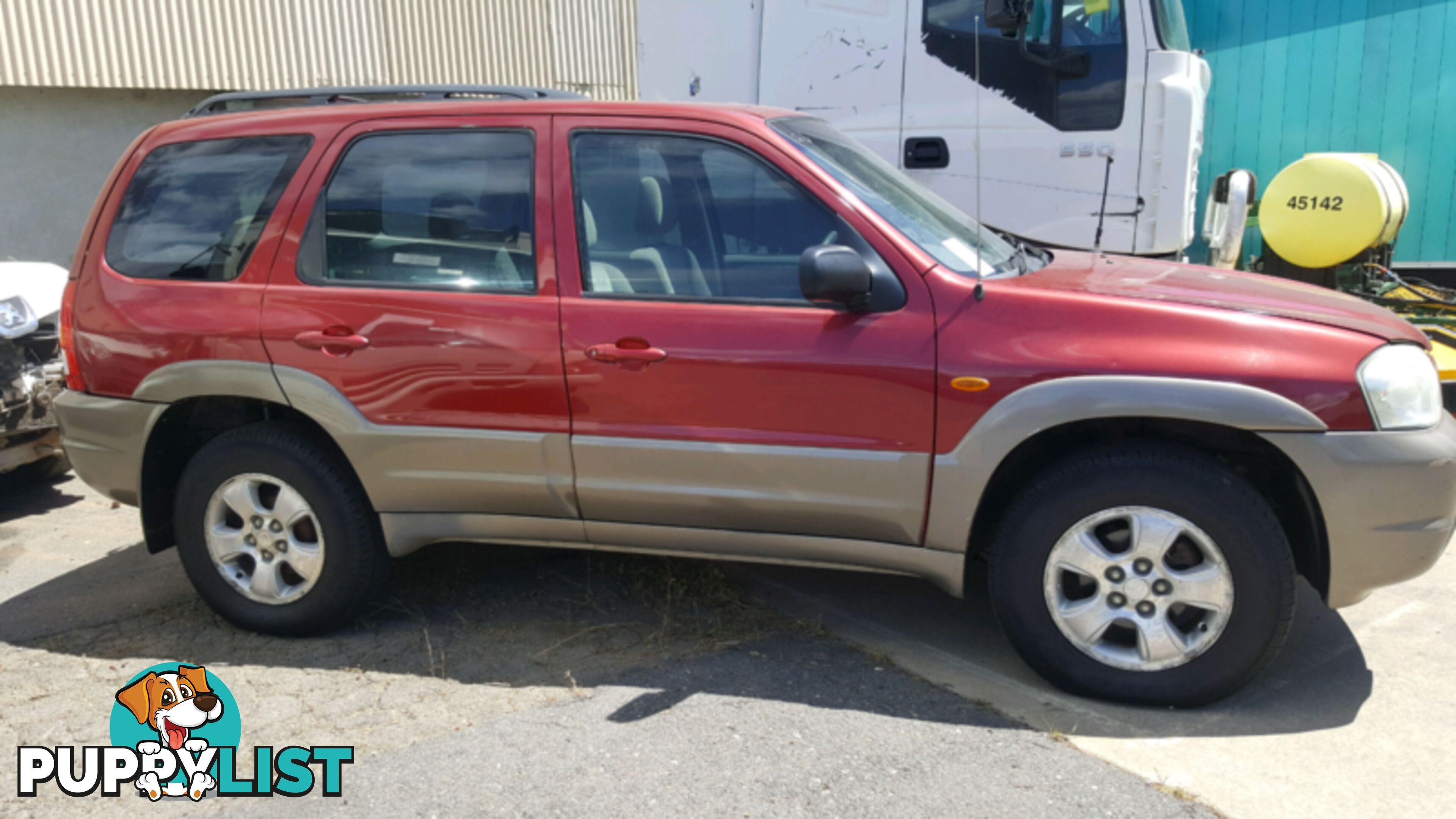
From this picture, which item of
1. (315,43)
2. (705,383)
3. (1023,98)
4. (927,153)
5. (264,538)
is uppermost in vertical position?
(315,43)

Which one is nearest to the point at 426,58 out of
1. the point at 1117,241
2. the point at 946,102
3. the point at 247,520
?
the point at 946,102

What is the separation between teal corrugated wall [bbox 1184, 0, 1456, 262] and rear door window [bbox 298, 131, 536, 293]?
24.1 feet

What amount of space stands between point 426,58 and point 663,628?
1164cm

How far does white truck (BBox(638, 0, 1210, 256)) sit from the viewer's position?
611cm

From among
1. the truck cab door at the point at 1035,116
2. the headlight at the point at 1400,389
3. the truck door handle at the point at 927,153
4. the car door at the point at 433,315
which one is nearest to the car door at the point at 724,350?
the car door at the point at 433,315

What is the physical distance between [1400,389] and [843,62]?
4257 mm

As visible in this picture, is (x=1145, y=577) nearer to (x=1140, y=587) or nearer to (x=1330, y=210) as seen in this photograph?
(x=1140, y=587)

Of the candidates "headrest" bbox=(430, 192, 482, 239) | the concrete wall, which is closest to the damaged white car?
"headrest" bbox=(430, 192, 482, 239)

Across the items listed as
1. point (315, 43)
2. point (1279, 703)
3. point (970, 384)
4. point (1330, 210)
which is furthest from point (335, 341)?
point (315, 43)

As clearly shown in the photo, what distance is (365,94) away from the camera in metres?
4.22

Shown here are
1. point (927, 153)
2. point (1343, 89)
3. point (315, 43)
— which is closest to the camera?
point (927, 153)

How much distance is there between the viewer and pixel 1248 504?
10.4ft

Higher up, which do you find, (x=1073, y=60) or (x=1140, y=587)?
(x=1073, y=60)

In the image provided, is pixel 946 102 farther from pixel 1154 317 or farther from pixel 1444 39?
pixel 1444 39
